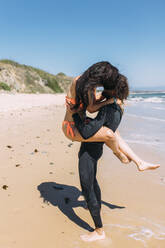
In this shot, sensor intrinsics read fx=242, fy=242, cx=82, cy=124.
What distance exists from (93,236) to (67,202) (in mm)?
948

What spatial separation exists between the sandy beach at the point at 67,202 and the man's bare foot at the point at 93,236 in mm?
55

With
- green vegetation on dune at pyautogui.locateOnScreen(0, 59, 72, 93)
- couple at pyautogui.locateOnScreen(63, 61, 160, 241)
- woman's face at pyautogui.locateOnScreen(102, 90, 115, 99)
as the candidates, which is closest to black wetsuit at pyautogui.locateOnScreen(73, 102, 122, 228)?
couple at pyautogui.locateOnScreen(63, 61, 160, 241)

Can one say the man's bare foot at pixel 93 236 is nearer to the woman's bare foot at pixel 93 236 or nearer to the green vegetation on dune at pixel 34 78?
the woman's bare foot at pixel 93 236

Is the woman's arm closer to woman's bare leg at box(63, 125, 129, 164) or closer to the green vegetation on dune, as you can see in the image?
woman's bare leg at box(63, 125, 129, 164)

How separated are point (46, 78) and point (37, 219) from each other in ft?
162

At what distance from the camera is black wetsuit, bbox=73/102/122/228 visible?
2.61m

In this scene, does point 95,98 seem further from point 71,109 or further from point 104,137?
point 104,137

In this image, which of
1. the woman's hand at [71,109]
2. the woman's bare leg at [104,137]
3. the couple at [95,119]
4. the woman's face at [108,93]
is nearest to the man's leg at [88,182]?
the couple at [95,119]

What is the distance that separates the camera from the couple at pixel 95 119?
2438mm

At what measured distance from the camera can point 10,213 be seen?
10.4ft

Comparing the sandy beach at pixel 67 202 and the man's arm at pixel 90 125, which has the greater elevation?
the man's arm at pixel 90 125

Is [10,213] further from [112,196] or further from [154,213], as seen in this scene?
[154,213]

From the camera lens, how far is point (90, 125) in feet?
8.52

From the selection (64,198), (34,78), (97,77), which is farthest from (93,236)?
(34,78)
